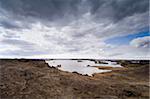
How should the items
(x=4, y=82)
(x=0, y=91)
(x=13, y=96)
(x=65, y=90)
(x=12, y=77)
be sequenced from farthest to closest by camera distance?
(x=12, y=77)
(x=4, y=82)
(x=65, y=90)
(x=0, y=91)
(x=13, y=96)

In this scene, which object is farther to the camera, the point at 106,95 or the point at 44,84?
the point at 44,84

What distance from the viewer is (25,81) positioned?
15422mm

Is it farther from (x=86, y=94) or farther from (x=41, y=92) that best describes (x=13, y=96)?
(x=86, y=94)

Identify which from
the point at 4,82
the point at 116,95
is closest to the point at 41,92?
the point at 4,82

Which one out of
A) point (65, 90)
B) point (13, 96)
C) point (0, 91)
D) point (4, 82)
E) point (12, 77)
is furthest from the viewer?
point (12, 77)

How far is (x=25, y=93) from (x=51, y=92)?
2280 millimetres

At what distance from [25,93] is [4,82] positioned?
3872 millimetres

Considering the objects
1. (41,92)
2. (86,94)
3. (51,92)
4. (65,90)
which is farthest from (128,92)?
(41,92)

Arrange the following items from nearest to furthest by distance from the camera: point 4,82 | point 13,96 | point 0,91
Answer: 1. point 13,96
2. point 0,91
3. point 4,82

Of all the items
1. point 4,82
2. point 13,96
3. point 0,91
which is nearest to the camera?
point 13,96

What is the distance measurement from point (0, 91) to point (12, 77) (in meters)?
4.04

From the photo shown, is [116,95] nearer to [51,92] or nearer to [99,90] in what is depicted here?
[99,90]

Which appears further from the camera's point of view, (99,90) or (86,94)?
(99,90)

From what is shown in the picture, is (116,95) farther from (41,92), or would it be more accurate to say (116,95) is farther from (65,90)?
(41,92)
